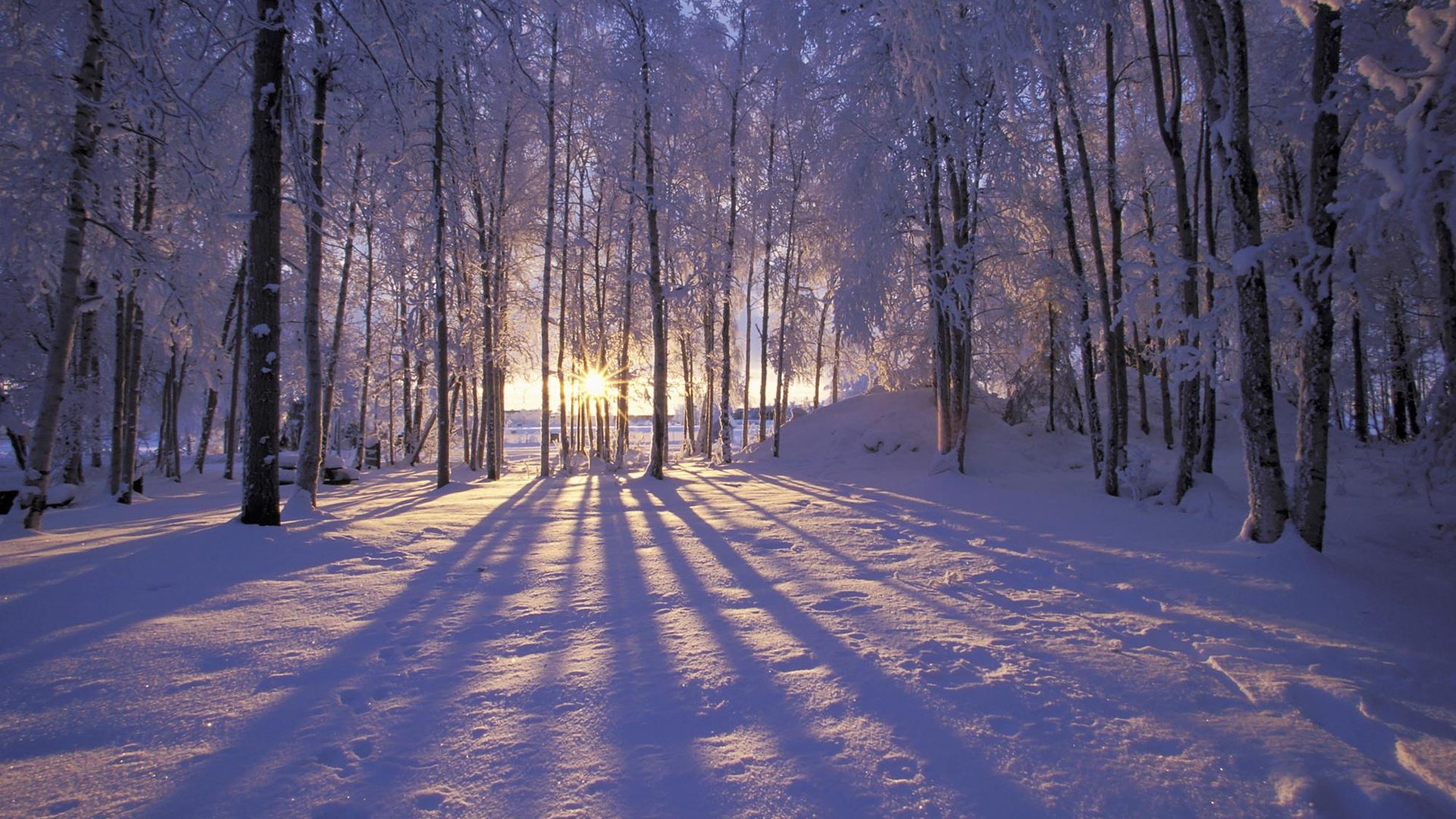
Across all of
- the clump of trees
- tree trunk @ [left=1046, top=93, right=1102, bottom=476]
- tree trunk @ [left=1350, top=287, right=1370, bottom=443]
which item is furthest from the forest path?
tree trunk @ [left=1350, top=287, right=1370, bottom=443]

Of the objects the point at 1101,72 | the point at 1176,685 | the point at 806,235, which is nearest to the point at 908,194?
the point at 1101,72

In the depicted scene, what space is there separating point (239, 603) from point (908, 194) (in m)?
10.4

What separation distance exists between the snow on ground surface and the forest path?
0.02 m

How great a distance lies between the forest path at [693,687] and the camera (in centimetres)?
185

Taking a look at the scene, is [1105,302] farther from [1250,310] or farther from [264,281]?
[264,281]

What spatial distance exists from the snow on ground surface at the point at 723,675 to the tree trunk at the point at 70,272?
716 mm

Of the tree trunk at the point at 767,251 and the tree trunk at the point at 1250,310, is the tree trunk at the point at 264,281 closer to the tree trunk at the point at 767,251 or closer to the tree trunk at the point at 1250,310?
the tree trunk at the point at 1250,310

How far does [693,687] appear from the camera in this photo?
2.54 m

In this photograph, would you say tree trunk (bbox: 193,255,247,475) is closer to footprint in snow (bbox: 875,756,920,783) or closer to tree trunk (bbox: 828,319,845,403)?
footprint in snow (bbox: 875,756,920,783)

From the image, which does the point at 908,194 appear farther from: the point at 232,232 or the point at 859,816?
the point at 232,232

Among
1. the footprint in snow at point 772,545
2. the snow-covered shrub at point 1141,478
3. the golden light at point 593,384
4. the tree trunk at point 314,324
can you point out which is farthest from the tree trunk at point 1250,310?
the golden light at point 593,384

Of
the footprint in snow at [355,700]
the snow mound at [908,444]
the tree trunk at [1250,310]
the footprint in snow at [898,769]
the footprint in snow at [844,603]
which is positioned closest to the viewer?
the footprint in snow at [898,769]

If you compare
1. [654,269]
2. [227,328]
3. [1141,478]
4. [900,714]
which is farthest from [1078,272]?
[227,328]

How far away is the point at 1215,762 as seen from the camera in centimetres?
202
